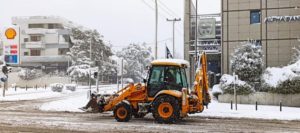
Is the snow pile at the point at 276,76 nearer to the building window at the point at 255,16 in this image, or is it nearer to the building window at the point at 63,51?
the building window at the point at 255,16

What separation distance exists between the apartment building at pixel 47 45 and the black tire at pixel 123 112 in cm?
6415

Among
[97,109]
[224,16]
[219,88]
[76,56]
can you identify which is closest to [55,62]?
[76,56]

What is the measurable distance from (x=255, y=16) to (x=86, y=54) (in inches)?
1602

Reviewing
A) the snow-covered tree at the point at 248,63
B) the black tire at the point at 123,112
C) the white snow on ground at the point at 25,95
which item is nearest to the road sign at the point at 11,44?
the black tire at the point at 123,112

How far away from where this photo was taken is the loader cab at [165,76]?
17266mm

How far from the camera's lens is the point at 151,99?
17.4 meters

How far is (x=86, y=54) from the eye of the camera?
72250 millimetres

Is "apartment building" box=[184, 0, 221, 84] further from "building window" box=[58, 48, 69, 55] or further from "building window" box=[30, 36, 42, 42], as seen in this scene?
"building window" box=[30, 36, 42, 42]

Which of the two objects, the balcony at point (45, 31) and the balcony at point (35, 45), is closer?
the balcony at point (45, 31)

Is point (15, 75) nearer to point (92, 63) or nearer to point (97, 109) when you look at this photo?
point (92, 63)

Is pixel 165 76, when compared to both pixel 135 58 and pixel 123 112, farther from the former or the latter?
pixel 135 58

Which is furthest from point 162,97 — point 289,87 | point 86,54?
point 86,54

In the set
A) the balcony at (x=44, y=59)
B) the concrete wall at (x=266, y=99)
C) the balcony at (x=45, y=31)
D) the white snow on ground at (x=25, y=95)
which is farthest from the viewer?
the balcony at (x=45, y=31)

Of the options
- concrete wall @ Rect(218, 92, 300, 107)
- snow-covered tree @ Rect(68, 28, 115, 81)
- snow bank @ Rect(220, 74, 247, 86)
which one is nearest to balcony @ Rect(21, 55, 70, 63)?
snow-covered tree @ Rect(68, 28, 115, 81)
